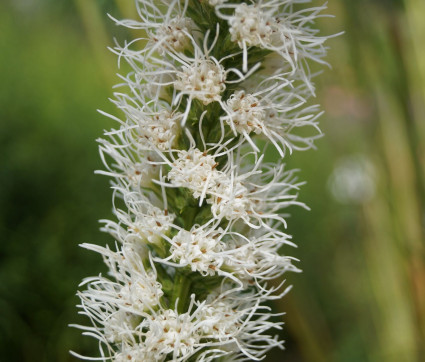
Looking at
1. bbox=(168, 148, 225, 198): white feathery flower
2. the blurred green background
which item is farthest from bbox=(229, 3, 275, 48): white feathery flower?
the blurred green background

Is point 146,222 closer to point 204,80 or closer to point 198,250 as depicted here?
point 198,250

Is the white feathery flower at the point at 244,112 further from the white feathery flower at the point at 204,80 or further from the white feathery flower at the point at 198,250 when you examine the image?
the white feathery flower at the point at 198,250

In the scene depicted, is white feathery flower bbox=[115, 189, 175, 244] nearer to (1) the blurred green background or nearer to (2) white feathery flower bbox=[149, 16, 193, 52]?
(2) white feathery flower bbox=[149, 16, 193, 52]

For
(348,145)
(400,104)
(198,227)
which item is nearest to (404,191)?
(400,104)

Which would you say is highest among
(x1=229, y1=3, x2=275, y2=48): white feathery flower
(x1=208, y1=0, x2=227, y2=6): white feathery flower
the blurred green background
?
(x1=208, y1=0, x2=227, y2=6): white feathery flower

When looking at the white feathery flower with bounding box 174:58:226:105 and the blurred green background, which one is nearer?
the white feathery flower with bounding box 174:58:226:105

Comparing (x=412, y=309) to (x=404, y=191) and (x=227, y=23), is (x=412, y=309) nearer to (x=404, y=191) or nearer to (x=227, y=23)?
(x=404, y=191)

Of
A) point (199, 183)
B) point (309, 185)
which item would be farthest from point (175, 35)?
point (309, 185)

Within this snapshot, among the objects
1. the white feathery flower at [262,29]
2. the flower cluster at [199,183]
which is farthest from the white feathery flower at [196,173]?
the white feathery flower at [262,29]
